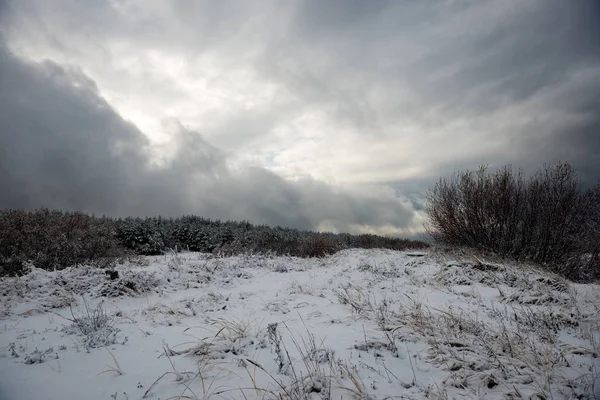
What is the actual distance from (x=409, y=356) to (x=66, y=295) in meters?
7.27

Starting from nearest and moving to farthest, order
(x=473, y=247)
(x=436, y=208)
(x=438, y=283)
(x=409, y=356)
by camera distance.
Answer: (x=409, y=356) → (x=438, y=283) → (x=473, y=247) → (x=436, y=208)

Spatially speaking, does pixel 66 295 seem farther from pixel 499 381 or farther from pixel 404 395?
pixel 499 381

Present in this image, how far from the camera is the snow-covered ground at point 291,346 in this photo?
274cm

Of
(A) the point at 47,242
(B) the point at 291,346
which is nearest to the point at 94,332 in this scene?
(B) the point at 291,346

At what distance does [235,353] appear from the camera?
11.8ft

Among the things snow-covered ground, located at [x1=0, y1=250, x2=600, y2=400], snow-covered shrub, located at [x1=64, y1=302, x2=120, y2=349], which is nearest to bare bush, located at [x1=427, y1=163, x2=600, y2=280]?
snow-covered ground, located at [x1=0, y1=250, x2=600, y2=400]

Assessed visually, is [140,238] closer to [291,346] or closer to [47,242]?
[47,242]

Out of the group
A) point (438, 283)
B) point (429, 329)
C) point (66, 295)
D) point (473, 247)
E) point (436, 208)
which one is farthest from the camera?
point (436, 208)

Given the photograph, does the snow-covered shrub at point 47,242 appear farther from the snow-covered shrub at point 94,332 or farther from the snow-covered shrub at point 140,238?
the snow-covered shrub at point 140,238

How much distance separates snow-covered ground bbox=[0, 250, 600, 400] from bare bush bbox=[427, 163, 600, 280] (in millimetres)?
4887

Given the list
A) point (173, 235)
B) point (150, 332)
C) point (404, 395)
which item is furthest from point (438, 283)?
point (173, 235)

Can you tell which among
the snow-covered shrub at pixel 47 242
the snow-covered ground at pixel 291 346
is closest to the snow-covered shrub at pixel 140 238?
the snow-covered shrub at pixel 47 242

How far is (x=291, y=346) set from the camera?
3723 millimetres

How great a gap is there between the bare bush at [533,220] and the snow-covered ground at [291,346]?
4887 millimetres
